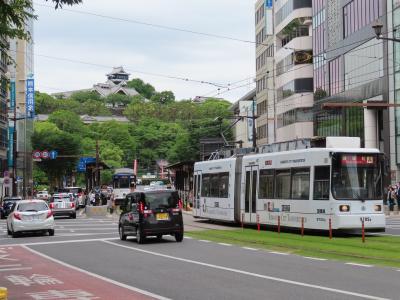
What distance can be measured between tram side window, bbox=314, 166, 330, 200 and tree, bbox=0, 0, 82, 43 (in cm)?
1201

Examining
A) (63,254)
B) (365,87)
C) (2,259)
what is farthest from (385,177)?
(365,87)

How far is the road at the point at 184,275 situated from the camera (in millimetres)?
12352

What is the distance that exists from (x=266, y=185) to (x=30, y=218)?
993 centimetres

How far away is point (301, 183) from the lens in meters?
26.8

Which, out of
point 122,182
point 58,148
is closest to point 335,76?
point 122,182

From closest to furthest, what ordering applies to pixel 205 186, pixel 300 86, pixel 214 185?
pixel 214 185, pixel 205 186, pixel 300 86

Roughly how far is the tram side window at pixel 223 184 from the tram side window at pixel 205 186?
1816 mm

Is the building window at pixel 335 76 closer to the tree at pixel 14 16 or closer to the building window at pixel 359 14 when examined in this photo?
the building window at pixel 359 14

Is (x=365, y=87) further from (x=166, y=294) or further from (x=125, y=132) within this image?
(x=125, y=132)

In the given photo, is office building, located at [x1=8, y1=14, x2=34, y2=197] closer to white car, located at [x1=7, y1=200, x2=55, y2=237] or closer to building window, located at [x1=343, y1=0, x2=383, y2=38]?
building window, located at [x1=343, y1=0, x2=383, y2=38]

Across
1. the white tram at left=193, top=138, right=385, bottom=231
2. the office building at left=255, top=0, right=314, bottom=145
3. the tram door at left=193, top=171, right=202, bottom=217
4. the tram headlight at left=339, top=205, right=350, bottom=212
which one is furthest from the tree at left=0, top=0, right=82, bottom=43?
the office building at left=255, top=0, right=314, bottom=145

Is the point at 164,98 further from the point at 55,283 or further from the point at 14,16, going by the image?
the point at 14,16

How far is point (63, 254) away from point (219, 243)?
563 centimetres

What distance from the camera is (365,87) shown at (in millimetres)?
57781
